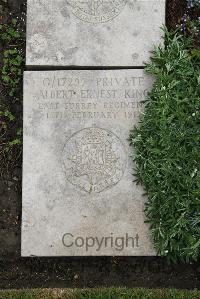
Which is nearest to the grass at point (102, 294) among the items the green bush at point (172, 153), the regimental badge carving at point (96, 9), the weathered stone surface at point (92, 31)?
the green bush at point (172, 153)

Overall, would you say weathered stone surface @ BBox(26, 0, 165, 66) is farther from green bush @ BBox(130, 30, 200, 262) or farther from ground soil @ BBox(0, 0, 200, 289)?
ground soil @ BBox(0, 0, 200, 289)

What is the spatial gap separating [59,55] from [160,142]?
4.21 ft

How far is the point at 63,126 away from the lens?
556cm

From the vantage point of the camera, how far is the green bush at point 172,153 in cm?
526

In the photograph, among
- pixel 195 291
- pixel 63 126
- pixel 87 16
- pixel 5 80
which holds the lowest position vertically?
pixel 195 291

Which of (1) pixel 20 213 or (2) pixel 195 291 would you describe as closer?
(2) pixel 195 291

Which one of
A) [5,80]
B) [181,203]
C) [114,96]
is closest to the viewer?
[181,203]

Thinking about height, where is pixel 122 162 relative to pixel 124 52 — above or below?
below

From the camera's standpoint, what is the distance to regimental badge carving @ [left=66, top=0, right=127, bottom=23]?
5.70 m

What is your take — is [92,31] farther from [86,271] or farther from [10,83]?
[86,271]

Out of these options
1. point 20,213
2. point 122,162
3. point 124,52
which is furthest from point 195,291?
point 124,52

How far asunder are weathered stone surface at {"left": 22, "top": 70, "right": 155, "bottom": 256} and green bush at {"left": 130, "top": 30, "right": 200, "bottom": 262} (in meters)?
0.15

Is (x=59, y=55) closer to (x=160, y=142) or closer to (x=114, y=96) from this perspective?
(x=114, y=96)

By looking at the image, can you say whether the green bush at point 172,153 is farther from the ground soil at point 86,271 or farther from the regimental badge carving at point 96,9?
the regimental badge carving at point 96,9
